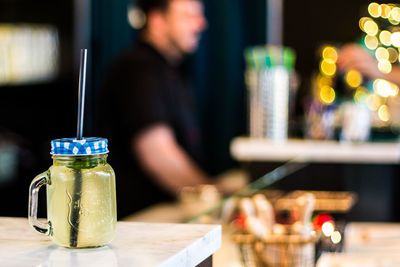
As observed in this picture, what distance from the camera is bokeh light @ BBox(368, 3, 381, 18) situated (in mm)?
4884

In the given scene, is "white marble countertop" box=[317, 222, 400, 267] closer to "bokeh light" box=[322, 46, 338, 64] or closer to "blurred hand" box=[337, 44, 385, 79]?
"blurred hand" box=[337, 44, 385, 79]

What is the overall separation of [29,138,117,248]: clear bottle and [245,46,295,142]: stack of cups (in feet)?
7.81

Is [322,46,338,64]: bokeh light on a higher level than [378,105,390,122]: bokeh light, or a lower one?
higher

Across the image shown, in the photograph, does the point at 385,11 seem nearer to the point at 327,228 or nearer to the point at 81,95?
the point at 327,228

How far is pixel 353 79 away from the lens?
13.5 feet

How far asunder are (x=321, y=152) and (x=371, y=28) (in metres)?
1.82

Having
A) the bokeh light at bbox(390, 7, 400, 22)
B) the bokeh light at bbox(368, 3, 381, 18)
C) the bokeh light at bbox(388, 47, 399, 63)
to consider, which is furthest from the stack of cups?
the bokeh light at bbox(368, 3, 381, 18)

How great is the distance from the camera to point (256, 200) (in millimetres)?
2064

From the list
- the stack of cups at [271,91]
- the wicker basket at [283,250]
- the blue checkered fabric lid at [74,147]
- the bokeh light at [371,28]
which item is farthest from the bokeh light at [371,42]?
the blue checkered fabric lid at [74,147]

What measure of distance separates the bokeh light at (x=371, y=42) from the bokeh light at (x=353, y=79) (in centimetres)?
60

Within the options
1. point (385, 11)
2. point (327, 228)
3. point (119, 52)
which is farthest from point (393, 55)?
point (327, 228)

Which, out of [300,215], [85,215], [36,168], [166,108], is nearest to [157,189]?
[166,108]

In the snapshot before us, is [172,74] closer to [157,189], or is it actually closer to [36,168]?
A: [157,189]

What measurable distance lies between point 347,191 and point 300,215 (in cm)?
138
